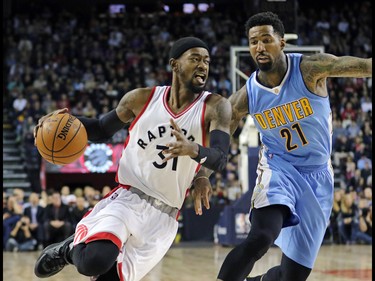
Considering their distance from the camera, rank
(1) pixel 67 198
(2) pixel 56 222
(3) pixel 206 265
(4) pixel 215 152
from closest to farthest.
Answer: (4) pixel 215 152 < (3) pixel 206 265 < (2) pixel 56 222 < (1) pixel 67 198

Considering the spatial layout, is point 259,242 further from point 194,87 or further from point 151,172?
point 194,87

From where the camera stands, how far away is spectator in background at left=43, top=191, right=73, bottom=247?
13.3 meters

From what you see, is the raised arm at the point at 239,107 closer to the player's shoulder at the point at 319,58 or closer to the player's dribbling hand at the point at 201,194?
the player's shoulder at the point at 319,58

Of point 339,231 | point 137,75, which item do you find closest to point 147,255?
point 339,231

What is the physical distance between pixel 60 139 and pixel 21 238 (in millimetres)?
8831

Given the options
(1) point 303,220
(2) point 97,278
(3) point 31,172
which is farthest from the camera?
(3) point 31,172

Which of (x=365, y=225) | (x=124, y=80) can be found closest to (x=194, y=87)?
(x=365, y=225)

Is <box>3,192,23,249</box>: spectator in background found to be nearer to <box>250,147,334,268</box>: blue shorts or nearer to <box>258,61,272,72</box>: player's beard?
<box>250,147,334,268</box>: blue shorts

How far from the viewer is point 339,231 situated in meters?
A: 14.8

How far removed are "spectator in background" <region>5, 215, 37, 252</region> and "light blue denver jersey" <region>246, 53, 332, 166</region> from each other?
889 centimetres

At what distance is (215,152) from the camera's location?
4609 millimetres

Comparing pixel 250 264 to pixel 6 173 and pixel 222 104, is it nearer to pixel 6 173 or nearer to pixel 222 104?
pixel 222 104

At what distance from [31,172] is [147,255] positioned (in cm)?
1205

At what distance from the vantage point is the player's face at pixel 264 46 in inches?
208
